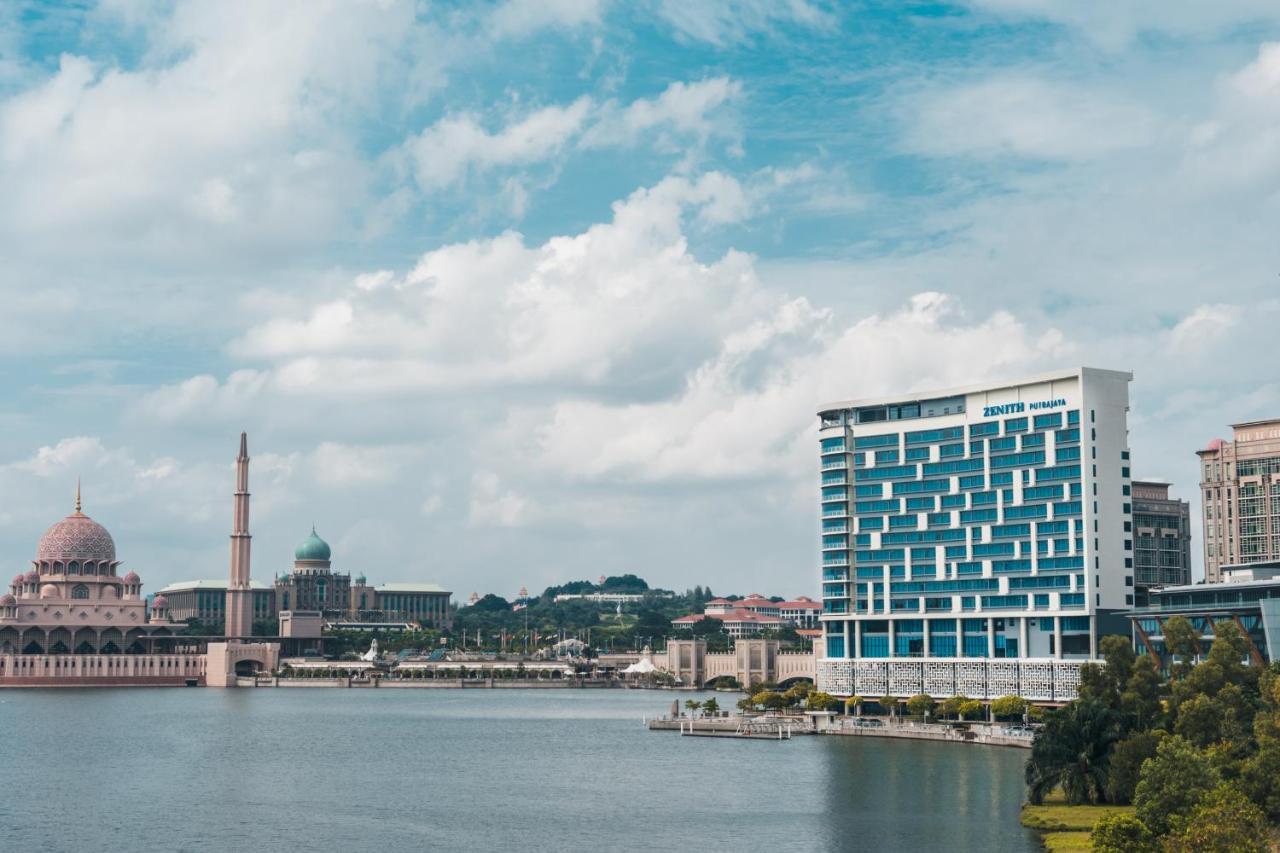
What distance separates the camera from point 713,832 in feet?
340

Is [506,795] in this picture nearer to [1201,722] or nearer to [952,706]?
[1201,722]

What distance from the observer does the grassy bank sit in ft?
305

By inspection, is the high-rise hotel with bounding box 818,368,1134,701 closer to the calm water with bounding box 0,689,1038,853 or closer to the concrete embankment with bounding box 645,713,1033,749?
the concrete embankment with bounding box 645,713,1033,749

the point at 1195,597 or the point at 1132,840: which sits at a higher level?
the point at 1195,597

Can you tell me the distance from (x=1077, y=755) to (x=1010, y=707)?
6694 centimetres

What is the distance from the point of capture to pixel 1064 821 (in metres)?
101

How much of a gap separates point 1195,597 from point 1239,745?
71.1 m

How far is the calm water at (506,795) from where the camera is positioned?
101 meters

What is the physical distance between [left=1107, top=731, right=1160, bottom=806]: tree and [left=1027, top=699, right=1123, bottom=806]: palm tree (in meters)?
Answer: 1.03

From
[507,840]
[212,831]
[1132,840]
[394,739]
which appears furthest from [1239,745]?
[394,739]

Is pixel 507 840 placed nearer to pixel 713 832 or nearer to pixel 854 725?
pixel 713 832

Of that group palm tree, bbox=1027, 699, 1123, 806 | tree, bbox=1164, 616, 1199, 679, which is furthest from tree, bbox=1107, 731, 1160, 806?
tree, bbox=1164, 616, 1199, 679

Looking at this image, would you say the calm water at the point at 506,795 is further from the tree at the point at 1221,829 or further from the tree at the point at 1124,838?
the tree at the point at 1124,838

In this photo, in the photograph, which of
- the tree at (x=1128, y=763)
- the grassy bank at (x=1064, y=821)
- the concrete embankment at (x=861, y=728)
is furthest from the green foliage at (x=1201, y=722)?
the concrete embankment at (x=861, y=728)
